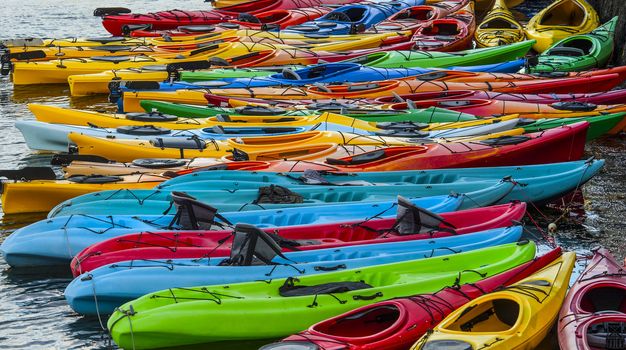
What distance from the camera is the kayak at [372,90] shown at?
1458 centimetres

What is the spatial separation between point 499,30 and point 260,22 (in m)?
5.14

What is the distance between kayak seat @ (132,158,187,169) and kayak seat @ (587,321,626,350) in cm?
552

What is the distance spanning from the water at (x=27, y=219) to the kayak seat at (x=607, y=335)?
61 centimetres

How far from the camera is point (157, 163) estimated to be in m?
11.4

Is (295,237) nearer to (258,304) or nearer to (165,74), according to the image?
(258,304)

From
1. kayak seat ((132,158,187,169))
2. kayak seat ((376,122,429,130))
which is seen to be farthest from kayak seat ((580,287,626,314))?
kayak seat ((132,158,187,169))

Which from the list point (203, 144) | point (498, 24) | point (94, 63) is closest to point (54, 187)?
point (203, 144)

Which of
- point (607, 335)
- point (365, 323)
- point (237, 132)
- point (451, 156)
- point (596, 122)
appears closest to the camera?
point (607, 335)

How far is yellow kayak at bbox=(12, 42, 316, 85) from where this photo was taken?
677 inches

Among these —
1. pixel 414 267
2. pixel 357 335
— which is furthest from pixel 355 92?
pixel 357 335

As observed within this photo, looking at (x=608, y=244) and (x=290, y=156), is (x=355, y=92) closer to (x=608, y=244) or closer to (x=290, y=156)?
(x=290, y=156)

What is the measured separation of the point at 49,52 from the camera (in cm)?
1814

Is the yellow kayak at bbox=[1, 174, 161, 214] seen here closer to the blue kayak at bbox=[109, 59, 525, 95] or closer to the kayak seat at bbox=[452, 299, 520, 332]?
the blue kayak at bbox=[109, 59, 525, 95]

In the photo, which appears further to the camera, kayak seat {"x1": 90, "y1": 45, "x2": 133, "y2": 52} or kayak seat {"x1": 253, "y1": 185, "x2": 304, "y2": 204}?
kayak seat {"x1": 90, "y1": 45, "x2": 133, "y2": 52}
